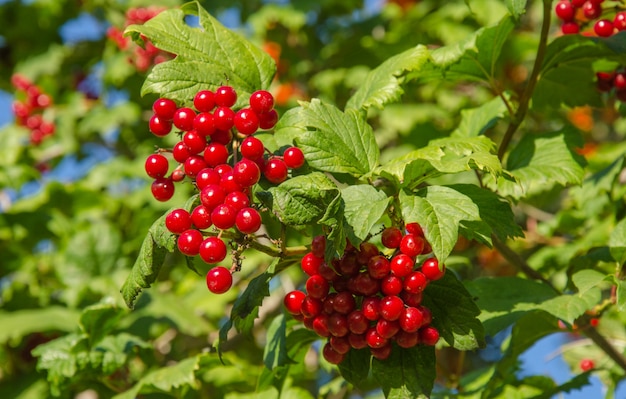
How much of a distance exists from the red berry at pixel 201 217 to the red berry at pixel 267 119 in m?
0.21

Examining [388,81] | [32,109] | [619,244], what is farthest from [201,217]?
[32,109]

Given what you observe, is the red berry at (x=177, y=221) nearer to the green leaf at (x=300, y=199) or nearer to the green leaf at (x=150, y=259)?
the green leaf at (x=150, y=259)

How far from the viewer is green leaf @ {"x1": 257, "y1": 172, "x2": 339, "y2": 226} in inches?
50.6

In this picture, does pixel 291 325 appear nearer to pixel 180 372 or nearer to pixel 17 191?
pixel 180 372

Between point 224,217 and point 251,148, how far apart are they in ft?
0.47

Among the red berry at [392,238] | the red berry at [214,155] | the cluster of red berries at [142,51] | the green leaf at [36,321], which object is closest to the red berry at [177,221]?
the red berry at [214,155]

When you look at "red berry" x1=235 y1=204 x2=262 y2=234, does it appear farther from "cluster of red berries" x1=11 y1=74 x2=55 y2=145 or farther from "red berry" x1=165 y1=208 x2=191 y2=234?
"cluster of red berries" x1=11 y1=74 x2=55 y2=145

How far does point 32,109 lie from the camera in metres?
4.18

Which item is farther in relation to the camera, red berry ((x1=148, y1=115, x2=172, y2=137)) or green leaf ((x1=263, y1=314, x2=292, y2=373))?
green leaf ((x1=263, y1=314, x2=292, y2=373))

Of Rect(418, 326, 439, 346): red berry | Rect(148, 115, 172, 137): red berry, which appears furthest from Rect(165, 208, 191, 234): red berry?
Rect(418, 326, 439, 346): red berry

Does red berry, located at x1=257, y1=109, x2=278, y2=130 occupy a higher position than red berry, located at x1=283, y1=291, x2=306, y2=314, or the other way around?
red berry, located at x1=257, y1=109, x2=278, y2=130

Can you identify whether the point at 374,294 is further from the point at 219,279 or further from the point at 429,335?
the point at 219,279

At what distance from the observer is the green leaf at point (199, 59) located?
147 cm

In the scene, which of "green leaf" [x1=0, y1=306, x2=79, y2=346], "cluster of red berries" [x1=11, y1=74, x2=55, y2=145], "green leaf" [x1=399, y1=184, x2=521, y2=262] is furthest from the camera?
"cluster of red berries" [x1=11, y1=74, x2=55, y2=145]
